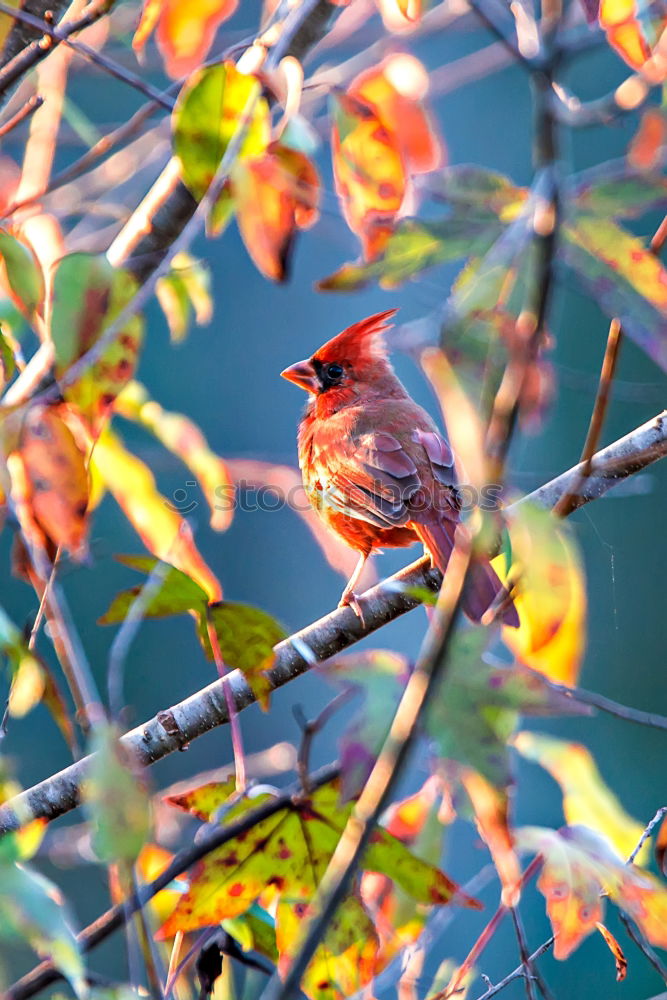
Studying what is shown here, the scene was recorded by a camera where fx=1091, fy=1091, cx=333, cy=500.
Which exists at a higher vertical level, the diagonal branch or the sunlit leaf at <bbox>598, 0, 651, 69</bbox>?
the sunlit leaf at <bbox>598, 0, 651, 69</bbox>

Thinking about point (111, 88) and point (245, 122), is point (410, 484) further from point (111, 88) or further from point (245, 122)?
point (111, 88)

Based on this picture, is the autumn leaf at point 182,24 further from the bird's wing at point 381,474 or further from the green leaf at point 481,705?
the bird's wing at point 381,474

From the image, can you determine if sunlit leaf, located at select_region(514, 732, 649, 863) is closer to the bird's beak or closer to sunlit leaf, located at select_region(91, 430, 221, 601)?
sunlit leaf, located at select_region(91, 430, 221, 601)

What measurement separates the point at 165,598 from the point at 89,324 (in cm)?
29

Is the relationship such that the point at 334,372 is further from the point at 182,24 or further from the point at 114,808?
the point at 114,808

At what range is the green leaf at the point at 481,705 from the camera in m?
0.81

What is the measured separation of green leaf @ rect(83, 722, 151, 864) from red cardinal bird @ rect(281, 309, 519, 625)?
1453 millimetres

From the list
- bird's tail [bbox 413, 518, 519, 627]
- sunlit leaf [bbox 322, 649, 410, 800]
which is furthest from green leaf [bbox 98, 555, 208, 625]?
bird's tail [bbox 413, 518, 519, 627]

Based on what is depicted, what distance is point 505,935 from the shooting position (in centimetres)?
491

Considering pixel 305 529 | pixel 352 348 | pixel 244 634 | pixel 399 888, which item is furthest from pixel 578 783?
pixel 305 529

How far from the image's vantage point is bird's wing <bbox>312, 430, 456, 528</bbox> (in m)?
2.62

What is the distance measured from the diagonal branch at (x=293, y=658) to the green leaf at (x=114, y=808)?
559mm

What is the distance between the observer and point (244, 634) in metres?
1.23

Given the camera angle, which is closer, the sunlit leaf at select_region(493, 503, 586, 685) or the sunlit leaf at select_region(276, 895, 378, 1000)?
the sunlit leaf at select_region(493, 503, 586, 685)
